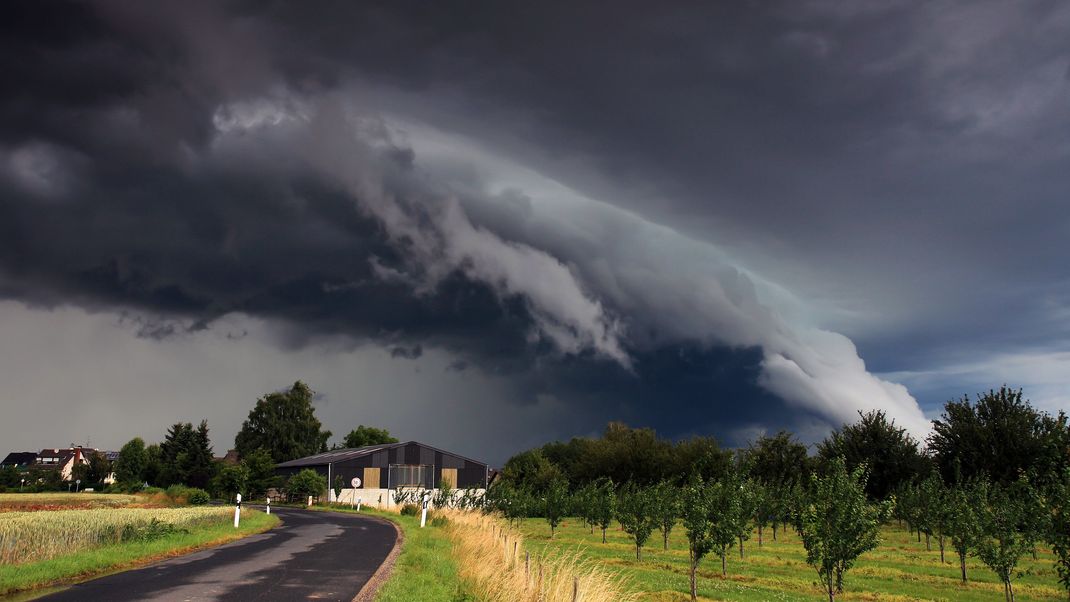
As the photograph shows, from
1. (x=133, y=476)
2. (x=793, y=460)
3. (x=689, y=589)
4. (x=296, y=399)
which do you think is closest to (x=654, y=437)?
(x=793, y=460)

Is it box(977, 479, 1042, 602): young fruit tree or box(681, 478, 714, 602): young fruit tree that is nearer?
box(977, 479, 1042, 602): young fruit tree

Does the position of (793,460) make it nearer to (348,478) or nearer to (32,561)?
(348,478)

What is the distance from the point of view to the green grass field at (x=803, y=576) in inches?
1141

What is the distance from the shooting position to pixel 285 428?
137m

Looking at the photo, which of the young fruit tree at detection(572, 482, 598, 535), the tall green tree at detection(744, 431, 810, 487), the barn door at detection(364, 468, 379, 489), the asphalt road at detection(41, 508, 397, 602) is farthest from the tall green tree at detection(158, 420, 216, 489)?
the asphalt road at detection(41, 508, 397, 602)

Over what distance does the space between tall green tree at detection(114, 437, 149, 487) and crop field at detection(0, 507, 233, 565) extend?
99.6 meters

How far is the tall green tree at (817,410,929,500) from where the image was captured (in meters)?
84.9

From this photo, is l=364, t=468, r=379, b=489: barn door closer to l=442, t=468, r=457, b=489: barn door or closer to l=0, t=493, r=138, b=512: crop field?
l=442, t=468, r=457, b=489: barn door

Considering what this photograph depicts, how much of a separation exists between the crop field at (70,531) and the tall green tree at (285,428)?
108 meters

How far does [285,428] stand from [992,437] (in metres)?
113

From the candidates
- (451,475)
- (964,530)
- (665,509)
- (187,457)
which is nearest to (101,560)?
(665,509)

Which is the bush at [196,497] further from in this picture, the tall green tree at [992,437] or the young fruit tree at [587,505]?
the tall green tree at [992,437]

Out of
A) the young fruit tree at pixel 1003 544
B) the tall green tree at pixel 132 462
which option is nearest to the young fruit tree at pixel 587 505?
the young fruit tree at pixel 1003 544

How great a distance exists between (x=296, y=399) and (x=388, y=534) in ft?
360
